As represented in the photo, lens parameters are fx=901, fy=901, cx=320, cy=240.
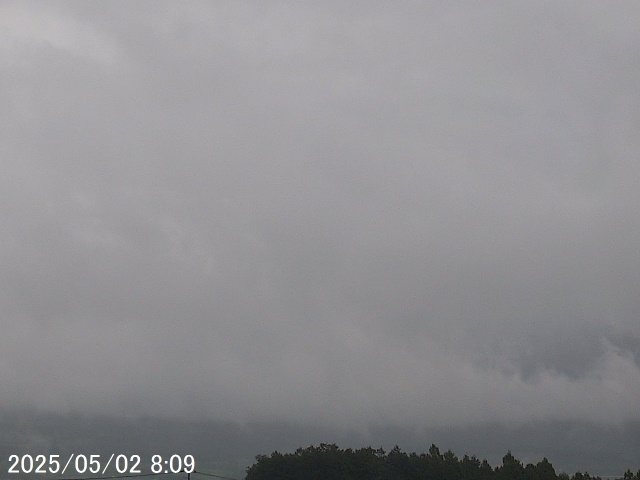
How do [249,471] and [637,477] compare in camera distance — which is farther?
[249,471]

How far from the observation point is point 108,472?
109500 mm

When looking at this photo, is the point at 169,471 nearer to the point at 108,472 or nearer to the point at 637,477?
the point at 108,472

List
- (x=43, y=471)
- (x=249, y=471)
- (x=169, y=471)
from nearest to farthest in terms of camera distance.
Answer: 1. (x=43, y=471)
2. (x=169, y=471)
3. (x=249, y=471)

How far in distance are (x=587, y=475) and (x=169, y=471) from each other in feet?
259

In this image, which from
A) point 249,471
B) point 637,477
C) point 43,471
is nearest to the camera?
point 43,471

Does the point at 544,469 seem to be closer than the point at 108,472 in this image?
No

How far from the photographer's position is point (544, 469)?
160 meters

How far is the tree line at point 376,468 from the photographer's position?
519ft

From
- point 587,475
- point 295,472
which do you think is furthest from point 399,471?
point 587,475

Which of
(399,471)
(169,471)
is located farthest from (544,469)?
(169,471)

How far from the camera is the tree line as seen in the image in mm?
158250

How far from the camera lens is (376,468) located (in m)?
163

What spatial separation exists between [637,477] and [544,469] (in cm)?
1571

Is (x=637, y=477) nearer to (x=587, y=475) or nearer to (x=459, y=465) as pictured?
(x=587, y=475)
